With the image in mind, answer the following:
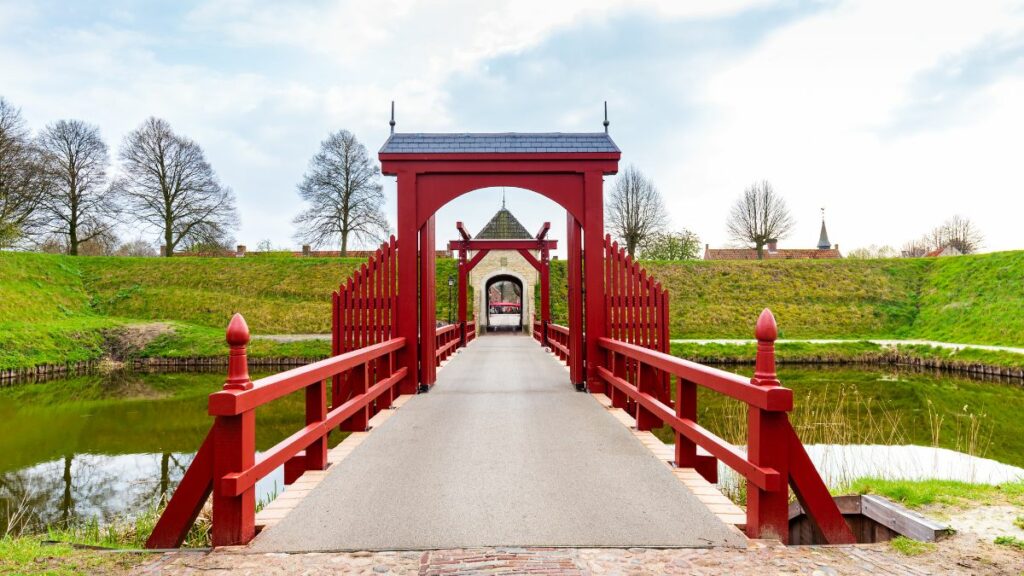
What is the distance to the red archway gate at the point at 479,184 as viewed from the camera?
24.3 ft

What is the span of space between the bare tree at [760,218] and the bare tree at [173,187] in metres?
31.6

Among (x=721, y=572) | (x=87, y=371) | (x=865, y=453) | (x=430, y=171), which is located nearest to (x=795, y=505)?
(x=721, y=572)

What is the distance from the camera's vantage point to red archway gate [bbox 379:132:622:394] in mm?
7402

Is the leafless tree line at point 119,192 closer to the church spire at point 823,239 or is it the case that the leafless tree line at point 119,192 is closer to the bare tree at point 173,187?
the bare tree at point 173,187

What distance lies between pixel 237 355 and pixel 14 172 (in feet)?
88.1

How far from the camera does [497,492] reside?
11.3 ft

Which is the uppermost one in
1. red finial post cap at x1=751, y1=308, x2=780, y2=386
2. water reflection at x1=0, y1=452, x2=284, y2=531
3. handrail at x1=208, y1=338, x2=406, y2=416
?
red finial post cap at x1=751, y1=308, x2=780, y2=386

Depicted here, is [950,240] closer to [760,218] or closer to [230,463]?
[760,218]

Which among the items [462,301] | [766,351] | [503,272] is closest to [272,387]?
[766,351]

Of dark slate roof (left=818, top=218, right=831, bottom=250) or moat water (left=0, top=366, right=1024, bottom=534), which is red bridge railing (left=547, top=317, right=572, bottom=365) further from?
dark slate roof (left=818, top=218, right=831, bottom=250)

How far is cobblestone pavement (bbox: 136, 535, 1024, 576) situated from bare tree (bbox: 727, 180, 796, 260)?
38.3 meters

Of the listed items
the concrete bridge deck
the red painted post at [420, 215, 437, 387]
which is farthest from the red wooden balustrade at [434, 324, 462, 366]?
the concrete bridge deck

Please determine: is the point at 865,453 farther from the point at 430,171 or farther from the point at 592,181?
the point at 430,171

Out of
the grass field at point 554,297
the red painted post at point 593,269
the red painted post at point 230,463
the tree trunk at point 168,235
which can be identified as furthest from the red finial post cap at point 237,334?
the tree trunk at point 168,235
